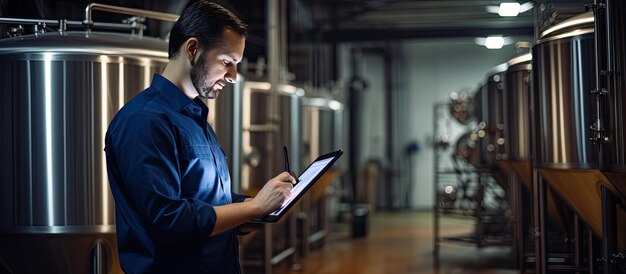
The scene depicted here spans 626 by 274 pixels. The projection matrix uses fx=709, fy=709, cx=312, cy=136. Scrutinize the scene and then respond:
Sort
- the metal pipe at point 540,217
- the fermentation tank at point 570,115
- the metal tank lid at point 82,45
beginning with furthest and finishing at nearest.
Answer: the metal pipe at point 540,217 < the fermentation tank at point 570,115 < the metal tank lid at point 82,45

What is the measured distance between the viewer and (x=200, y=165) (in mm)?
1902

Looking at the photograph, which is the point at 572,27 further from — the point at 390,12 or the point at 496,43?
the point at 390,12

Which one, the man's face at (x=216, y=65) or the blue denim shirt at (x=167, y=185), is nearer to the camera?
the blue denim shirt at (x=167, y=185)

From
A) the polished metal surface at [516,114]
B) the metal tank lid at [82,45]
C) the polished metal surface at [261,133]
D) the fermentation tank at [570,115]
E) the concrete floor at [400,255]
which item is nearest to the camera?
the metal tank lid at [82,45]

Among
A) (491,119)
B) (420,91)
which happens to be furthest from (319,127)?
(420,91)

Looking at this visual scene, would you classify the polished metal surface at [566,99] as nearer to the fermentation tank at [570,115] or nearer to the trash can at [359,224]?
the fermentation tank at [570,115]

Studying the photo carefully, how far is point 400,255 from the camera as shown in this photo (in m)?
7.20

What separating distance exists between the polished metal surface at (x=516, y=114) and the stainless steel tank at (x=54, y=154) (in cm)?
304

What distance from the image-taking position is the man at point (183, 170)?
1.73m

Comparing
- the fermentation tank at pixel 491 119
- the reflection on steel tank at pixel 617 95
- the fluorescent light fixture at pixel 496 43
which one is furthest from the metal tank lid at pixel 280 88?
the reflection on steel tank at pixel 617 95

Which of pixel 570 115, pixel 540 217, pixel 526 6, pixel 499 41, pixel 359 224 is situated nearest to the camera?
pixel 570 115

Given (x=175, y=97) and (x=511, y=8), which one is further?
(x=511, y=8)

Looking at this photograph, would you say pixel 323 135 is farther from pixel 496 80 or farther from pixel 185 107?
pixel 185 107

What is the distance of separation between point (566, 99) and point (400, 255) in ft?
13.1
